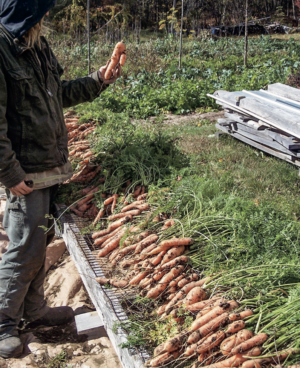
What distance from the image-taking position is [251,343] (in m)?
2.02

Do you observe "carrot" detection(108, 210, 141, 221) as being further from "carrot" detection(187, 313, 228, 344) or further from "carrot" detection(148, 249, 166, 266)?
"carrot" detection(187, 313, 228, 344)

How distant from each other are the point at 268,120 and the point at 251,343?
414cm

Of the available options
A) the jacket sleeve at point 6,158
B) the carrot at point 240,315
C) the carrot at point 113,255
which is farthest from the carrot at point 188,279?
the jacket sleeve at point 6,158

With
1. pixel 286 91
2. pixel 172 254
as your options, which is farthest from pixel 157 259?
pixel 286 91

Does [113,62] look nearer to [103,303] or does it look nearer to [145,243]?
[145,243]

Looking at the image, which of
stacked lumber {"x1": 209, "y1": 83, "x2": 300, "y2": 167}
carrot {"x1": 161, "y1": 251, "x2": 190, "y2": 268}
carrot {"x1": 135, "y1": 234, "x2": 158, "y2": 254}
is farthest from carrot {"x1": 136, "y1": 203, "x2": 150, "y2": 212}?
stacked lumber {"x1": 209, "y1": 83, "x2": 300, "y2": 167}

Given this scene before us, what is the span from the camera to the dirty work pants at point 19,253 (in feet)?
9.90

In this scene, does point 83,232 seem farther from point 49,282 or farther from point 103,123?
point 103,123

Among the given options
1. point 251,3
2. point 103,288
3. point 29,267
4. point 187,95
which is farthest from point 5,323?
point 251,3

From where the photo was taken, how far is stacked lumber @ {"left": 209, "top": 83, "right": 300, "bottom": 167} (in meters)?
5.26

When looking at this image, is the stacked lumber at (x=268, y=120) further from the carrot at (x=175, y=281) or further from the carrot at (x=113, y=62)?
the carrot at (x=175, y=281)

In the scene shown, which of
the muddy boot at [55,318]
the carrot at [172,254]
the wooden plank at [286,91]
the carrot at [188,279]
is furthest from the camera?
the wooden plank at [286,91]

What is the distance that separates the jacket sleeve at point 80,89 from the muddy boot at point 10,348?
81.0 inches

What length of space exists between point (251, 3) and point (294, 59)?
63.8 feet
